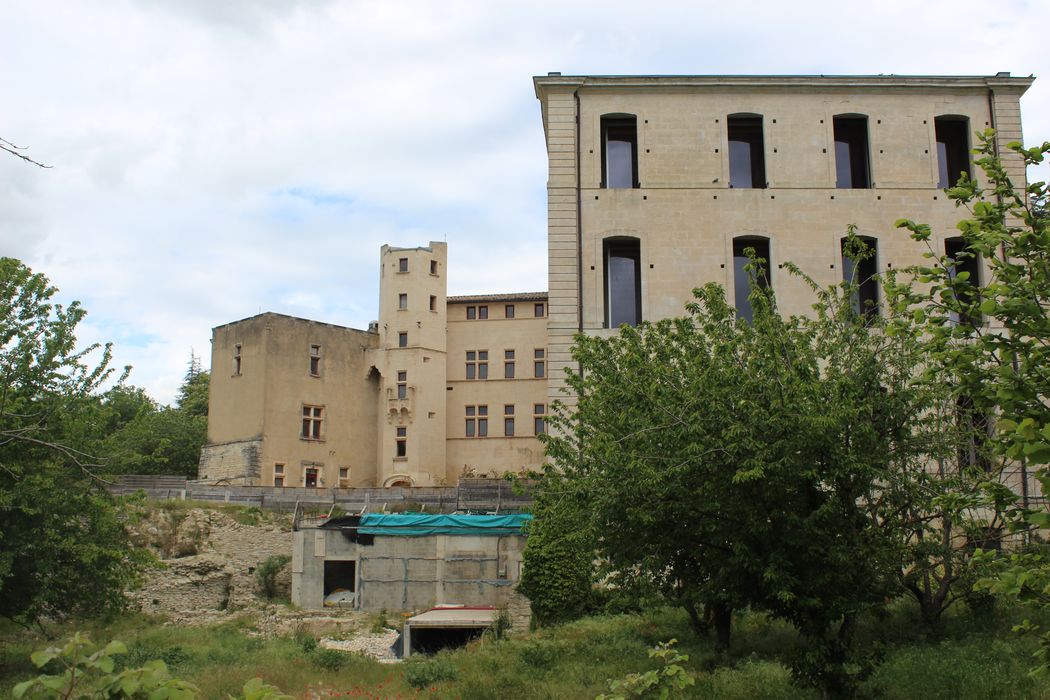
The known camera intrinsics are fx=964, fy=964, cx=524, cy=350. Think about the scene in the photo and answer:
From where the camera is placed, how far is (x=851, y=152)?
28750 millimetres

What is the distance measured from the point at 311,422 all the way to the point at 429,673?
93.9 feet

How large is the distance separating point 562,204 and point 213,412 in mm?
25164

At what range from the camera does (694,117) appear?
1118 inches

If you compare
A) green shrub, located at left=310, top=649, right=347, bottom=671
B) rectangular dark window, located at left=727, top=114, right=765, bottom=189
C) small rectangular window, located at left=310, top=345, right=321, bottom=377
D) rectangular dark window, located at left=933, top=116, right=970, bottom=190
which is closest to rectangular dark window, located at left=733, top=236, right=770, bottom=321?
rectangular dark window, located at left=727, top=114, right=765, bottom=189

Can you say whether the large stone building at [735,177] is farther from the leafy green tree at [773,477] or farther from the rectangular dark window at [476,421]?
the rectangular dark window at [476,421]

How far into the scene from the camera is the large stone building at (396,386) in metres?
44.6

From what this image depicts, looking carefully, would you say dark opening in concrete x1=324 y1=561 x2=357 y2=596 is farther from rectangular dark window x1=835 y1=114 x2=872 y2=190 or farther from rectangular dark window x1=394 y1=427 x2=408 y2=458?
rectangular dark window x1=835 y1=114 x2=872 y2=190

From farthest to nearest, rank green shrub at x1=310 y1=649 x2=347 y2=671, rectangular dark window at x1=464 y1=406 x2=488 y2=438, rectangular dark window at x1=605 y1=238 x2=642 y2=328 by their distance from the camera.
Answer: rectangular dark window at x1=464 y1=406 x2=488 y2=438 → rectangular dark window at x1=605 y1=238 x2=642 y2=328 → green shrub at x1=310 y1=649 x2=347 y2=671

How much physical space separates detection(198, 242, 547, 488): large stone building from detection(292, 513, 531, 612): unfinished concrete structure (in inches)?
583

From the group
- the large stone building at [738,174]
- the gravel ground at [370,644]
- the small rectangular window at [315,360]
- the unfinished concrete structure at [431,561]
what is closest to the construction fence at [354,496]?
the unfinished concrete structure at [431,561]

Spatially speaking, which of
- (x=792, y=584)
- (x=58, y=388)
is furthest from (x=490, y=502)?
(x=792, y=584)

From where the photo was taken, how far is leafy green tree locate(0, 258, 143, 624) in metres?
18.3

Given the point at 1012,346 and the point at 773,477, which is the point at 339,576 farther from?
the point at 1012,346

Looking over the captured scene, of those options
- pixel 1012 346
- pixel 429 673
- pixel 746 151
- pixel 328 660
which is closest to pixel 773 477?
pixel 1012 346
